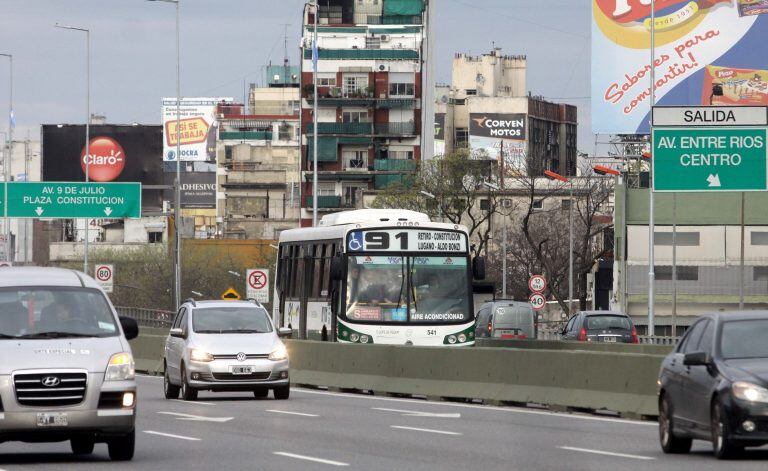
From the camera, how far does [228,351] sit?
92.8ft

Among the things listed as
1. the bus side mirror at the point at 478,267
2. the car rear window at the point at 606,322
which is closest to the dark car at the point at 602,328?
the car rear window at the point at 606,322

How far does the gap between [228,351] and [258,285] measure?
18791 millimetres

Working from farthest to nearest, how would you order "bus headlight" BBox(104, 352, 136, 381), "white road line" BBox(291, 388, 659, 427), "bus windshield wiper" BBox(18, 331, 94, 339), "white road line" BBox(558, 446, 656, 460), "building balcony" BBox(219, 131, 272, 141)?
"building balcony" BBox(219, 131, 272, 141) < "white road line" BBox(291, 388, 659, 427) < "white road line" BBox(558, 446, 656, 460) < "bus windshield wiper" BBox(18, 331, 94, 339) < "bus headlight" BBox(104, 352, 136, 381)

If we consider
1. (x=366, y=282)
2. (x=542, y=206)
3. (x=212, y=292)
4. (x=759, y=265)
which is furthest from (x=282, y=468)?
(x=542, y=206)

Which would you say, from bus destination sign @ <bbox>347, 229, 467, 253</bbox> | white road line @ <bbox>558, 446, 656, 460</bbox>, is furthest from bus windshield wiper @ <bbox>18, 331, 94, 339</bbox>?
bus destination sign @ <bbox>347, 229, 467, 253</bbox>

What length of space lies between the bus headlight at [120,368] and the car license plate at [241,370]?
465 inches

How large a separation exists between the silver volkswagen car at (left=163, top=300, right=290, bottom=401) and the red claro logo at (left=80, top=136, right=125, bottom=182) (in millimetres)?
91722

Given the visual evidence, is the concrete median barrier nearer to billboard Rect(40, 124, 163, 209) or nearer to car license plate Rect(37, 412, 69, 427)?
car license plate Rect(37, 412, 69, 427)

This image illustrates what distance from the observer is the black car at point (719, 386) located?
15609 mm

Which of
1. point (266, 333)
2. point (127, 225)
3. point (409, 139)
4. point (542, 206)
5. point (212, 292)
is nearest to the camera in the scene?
point (266, 333)

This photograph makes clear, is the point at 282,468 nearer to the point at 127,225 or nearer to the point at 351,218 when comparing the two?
the point at 351,218

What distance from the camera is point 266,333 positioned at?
2889 centimetres

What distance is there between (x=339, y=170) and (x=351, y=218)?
300 feet

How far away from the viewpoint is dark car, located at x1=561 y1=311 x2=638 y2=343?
43344mm
